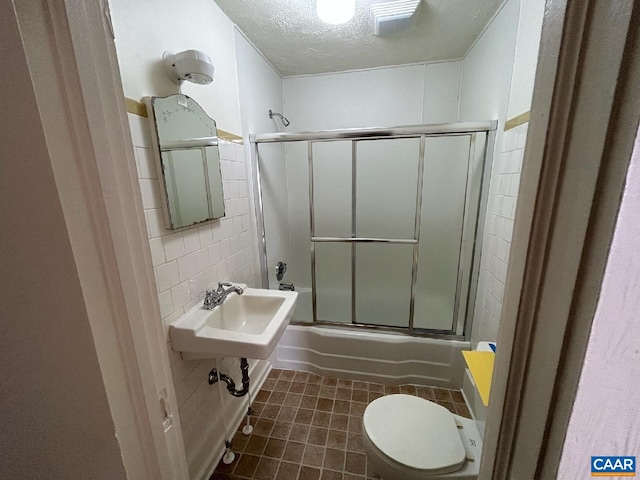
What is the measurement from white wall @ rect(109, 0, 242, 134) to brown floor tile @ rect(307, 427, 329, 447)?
1875 millimetres

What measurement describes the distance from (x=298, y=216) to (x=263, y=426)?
5.65 feet

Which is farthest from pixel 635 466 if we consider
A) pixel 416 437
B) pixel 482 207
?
pixel 482 207

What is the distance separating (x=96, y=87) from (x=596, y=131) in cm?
61

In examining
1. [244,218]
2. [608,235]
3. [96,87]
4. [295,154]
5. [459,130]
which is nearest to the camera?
[608,235]

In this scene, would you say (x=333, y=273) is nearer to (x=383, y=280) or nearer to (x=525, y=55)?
(x=383, y=280)

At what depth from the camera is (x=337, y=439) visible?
4.72 feet

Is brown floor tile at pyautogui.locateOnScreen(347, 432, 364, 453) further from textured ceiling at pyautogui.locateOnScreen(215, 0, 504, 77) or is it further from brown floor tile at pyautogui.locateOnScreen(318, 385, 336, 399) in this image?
textured ceiling at pyautogui.locateOnScreen(215, 0, 504, 77)

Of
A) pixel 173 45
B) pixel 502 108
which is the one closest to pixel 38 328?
pixel 173 45

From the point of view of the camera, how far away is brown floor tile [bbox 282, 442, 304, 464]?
1340mm

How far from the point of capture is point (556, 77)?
29 cm

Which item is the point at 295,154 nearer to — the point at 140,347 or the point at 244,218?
the point at 244,218

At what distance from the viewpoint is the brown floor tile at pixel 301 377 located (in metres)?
1.89

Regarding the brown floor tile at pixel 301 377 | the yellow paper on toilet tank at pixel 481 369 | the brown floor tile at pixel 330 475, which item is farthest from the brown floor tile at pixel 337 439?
the yellow paper on toilet tank at pixel 481 369

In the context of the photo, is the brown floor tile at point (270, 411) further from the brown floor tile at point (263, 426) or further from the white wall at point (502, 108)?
the white wall at point (502, 108)
